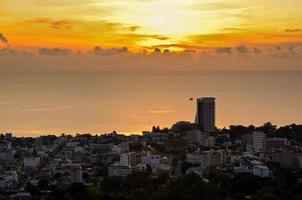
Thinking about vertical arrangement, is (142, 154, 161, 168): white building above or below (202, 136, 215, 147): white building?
below

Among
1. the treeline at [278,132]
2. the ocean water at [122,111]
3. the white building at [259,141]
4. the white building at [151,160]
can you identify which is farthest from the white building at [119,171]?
the ocean water at [122,111]

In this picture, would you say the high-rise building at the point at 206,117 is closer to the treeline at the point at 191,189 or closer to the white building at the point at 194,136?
the white building at the point at 194,136

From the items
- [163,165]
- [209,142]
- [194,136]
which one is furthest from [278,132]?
[163,165]

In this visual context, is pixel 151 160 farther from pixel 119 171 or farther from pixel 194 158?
pixel 119 171

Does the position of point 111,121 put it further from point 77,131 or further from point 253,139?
point 253,139

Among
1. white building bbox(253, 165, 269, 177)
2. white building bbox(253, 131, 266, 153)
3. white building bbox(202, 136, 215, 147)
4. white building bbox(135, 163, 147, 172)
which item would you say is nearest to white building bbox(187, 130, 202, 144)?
white building bbox(202, 136, 215, 147)

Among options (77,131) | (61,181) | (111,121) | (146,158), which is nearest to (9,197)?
(61,181)

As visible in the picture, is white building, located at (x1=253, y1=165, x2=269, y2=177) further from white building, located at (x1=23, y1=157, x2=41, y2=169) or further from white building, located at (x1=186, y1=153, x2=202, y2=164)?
white building, located at (x1=23, y1=157, x2=41, y2=169)

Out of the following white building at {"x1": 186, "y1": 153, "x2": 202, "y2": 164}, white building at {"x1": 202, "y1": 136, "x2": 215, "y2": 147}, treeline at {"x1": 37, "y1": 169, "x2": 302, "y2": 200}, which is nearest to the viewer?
treeline at {"x1": 37, "y1": 169, "x2": 302, "y2": 200}
